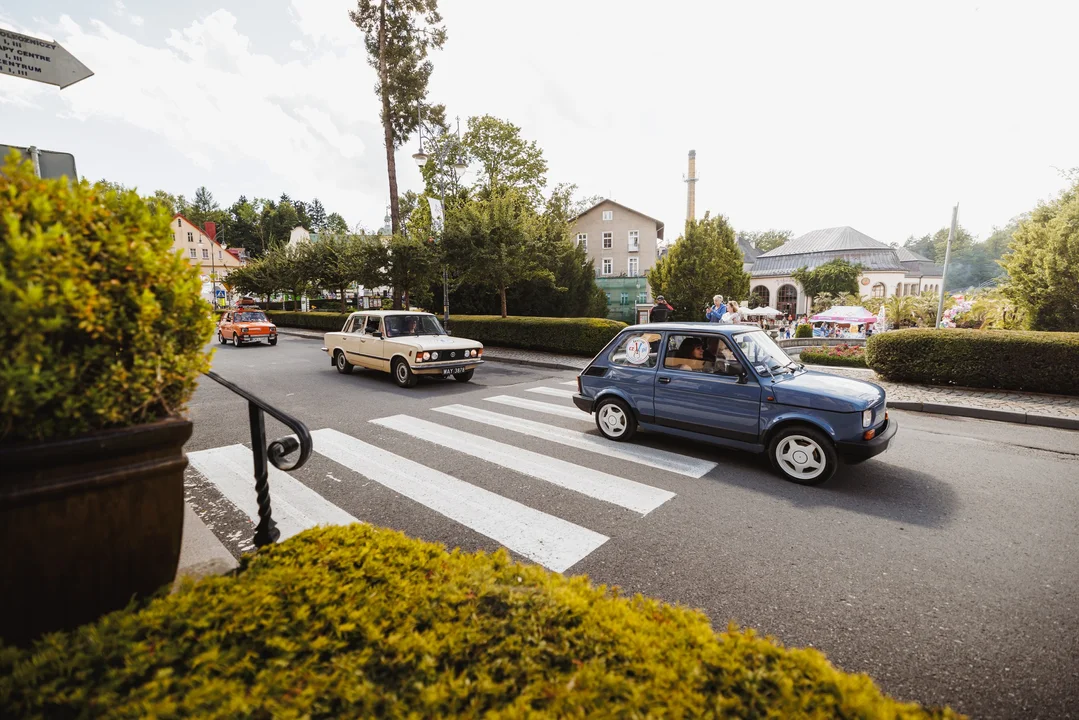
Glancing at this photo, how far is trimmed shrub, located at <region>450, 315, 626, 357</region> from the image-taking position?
15766 millimetres

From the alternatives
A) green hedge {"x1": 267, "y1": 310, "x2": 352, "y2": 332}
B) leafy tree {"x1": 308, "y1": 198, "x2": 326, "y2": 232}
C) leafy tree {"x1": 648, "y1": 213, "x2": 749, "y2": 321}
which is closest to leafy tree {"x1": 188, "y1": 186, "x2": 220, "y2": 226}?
leafy tree {"x1": 308, "y1": 198, "x2": 326, "y2": 232}

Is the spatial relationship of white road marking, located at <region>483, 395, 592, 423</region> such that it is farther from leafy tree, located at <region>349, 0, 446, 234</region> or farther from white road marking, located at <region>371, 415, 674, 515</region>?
leafy tree, located at <region>349, 0, 446, 234</region>

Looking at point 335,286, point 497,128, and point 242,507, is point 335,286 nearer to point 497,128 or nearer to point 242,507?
point 497,128

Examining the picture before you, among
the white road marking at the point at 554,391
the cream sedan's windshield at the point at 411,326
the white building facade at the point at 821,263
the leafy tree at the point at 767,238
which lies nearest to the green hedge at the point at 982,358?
the white road marking at the point at 554,391

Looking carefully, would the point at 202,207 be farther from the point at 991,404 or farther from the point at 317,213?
the point at 991,404

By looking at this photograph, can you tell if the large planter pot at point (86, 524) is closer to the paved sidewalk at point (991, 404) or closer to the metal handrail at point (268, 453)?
the metal handrail at point (268, 453)

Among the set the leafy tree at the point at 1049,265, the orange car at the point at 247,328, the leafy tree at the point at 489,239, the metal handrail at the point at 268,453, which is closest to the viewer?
the metal handrail at the point at 268,453

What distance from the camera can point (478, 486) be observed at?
4996 mm

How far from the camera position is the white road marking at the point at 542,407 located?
800 cm

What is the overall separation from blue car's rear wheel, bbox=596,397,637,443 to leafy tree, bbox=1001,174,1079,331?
54.9 ft

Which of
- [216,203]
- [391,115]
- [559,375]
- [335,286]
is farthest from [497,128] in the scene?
[216,203]

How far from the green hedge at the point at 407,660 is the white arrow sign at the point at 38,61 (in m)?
4.04

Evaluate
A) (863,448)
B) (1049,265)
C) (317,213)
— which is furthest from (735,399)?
(317,213)

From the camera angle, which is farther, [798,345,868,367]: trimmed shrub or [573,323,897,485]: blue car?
[798,345,868,367]: trimmed shrub
